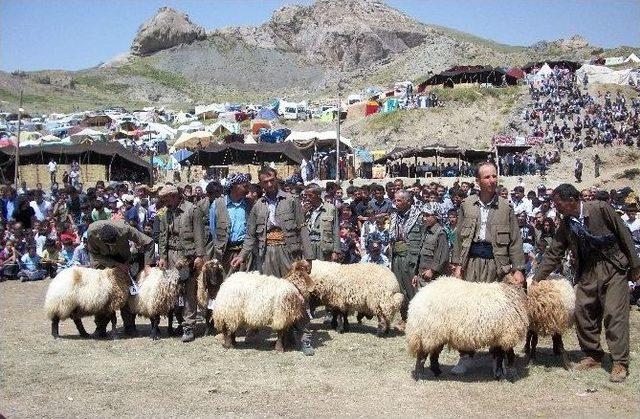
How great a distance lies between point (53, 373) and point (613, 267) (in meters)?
5.94

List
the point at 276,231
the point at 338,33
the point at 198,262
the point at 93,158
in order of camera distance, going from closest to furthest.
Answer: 1. the point at 276,231
2. the point at 198,262
3. the point at 93,158
4. the point at 338,33

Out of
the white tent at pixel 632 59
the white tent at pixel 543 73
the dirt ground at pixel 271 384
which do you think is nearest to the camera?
the dirt ground at pixel 271 384

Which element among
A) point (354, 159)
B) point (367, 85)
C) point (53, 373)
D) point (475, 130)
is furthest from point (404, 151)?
point (367, 85)

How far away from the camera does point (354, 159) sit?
3772cm

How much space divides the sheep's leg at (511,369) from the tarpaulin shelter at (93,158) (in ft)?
94.2

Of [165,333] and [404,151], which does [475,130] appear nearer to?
[404,151]

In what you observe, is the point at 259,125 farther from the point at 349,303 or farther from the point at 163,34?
the point at 163,34

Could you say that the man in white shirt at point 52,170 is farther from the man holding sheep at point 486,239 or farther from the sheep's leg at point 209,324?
the man holding sheep at point 486,239

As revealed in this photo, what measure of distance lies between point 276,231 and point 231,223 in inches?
40.1

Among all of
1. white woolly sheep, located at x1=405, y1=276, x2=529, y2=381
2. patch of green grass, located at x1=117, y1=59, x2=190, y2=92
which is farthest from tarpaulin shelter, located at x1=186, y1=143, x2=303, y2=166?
patch of green grass, located at x1=117, y1=59, x2=190, y2=92

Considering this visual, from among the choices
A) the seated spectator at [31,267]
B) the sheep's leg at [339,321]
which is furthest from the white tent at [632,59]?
the sheep's leg at [339,321]

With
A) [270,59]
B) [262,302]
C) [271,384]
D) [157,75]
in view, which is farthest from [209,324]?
[270,59]

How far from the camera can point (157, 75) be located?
10669 centimetres

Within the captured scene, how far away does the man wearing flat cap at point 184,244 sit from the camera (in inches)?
331
